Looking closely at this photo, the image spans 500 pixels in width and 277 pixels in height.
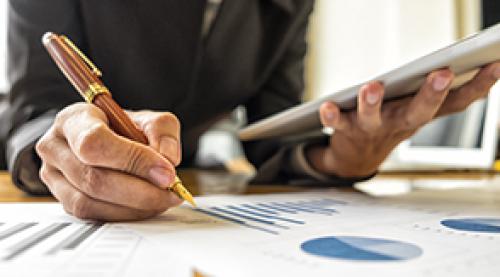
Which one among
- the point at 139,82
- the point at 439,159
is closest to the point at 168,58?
the point at 139,82

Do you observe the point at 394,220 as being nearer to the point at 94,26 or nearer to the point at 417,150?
the point at 94,26

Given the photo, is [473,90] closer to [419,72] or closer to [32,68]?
[419,72]

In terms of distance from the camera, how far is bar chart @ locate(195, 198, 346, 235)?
283 mm

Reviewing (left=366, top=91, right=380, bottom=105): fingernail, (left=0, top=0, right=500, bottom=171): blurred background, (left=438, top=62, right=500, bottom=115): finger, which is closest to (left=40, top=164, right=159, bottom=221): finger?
(left=366, top=91, right=380, bottom=105): fingernail

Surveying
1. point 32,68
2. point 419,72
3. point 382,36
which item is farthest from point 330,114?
point 382,36

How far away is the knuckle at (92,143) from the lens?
268mm

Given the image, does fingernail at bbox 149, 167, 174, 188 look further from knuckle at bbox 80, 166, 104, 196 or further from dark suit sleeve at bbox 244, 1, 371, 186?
dark suit sleeve at bbox 244, 1, 371, 186

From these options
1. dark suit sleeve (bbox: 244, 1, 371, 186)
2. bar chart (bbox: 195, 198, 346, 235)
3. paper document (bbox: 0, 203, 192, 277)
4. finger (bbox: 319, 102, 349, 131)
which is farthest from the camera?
dark suit sleeve (bbox: 244, 1, 371, 186)

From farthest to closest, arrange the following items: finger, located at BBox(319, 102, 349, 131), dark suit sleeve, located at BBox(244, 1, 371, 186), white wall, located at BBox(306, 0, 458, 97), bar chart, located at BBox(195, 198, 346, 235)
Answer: white wall, located at BBox(306, 0, 458, 97), dark suit sleeve, located at BBox(244, 1, 371, 186), finger, located at BBox(319, 102, 349, 131), bar chart, located at BBox(195, 198, 346, 235)

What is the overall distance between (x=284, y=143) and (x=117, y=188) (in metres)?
0.43

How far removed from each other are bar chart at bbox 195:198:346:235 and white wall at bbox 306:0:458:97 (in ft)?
2.92

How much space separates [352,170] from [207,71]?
0.29 meters

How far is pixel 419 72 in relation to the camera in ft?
1.10

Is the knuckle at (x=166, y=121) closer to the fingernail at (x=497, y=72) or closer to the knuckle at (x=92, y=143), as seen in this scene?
the knuckle at (x=92, y=143)
